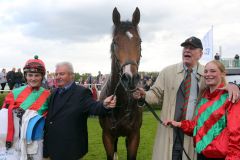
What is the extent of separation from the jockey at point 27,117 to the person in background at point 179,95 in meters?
1.11

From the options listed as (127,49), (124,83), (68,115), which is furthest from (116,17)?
(68,115)

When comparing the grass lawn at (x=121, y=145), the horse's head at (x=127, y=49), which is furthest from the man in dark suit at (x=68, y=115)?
the grass lawn at (x=121, y=145)

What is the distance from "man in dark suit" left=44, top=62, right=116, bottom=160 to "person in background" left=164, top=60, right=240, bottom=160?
0.99 meters

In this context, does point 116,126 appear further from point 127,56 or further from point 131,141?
point 127,56

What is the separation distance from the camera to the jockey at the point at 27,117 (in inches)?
152

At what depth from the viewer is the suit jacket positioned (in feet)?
13.0

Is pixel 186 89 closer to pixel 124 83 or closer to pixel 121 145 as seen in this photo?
pixel 124 83

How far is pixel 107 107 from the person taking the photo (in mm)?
3992

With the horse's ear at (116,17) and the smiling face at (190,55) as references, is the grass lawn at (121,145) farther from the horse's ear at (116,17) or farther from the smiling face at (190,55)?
the smiling face at (190,55)

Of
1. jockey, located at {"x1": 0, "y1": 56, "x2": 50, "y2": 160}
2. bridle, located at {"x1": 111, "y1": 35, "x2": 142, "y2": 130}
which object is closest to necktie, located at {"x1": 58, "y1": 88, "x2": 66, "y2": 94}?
jockey, located at {"x1": 0, "y1": 56, "x2": 50, "y2": 160}

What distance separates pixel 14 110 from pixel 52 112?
0.42 m

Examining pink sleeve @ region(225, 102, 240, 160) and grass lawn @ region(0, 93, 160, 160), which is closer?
pink sleeve @ region(225, 102, 240, 160)

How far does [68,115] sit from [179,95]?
1.31m

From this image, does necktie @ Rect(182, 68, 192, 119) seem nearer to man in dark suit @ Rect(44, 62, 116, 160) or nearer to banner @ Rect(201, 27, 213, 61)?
man in dark suit @ Rect(44, 62, 116, 160)
